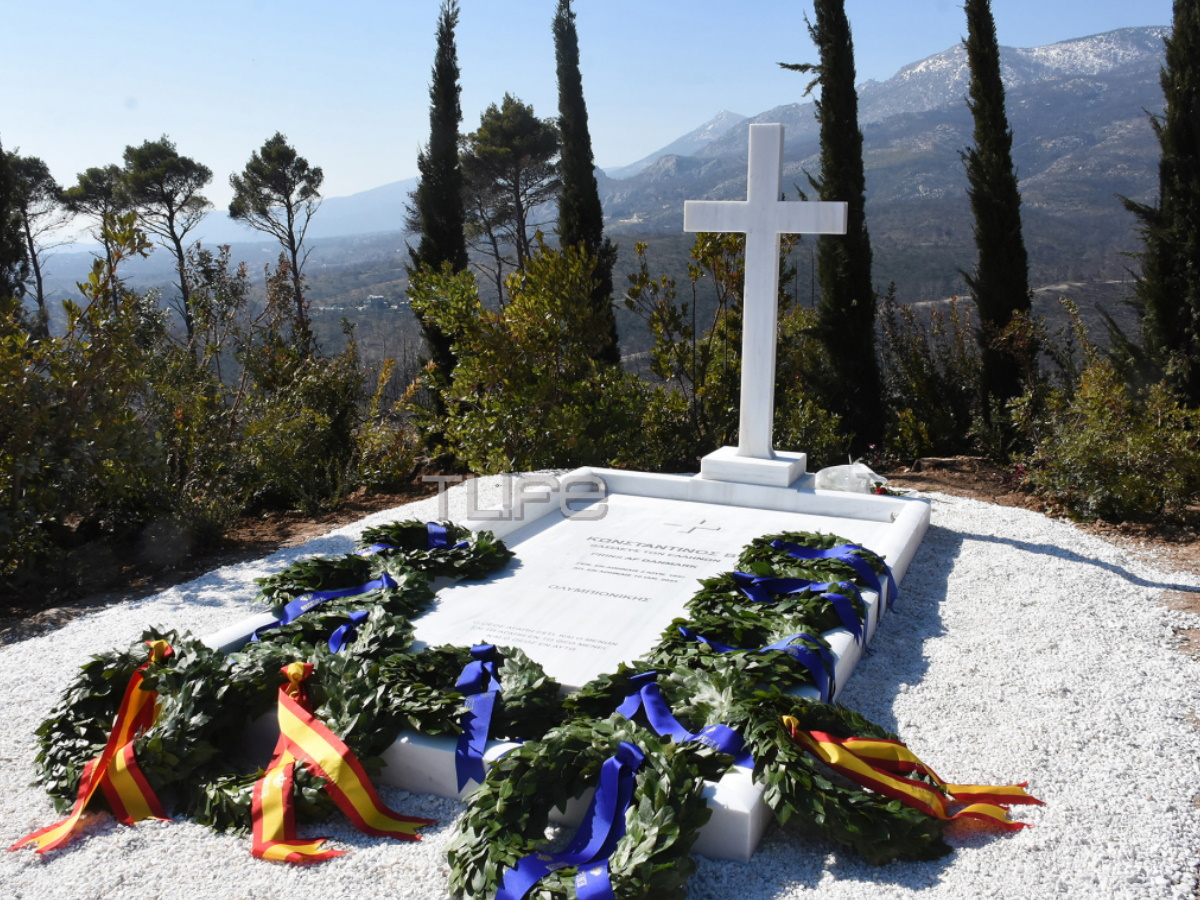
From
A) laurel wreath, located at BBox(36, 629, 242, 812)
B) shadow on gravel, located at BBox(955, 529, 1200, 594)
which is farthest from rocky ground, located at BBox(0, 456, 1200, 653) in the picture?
laurel wreath, located at BBox(36, 629, 242, 812)

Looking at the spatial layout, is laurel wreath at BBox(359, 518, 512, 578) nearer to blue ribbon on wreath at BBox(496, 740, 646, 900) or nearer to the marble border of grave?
the marble border of grave

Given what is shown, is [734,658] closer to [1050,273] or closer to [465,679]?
[465,679]

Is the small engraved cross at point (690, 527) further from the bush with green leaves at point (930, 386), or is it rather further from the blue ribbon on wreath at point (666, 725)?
the bush with green leaves at point (930, 386)

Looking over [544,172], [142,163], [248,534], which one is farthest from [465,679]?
[142,163]

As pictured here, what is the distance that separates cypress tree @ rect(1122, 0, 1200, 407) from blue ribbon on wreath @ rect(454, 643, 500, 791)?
22.8 ft

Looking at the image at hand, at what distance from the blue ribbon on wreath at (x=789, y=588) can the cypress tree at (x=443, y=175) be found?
8.78m

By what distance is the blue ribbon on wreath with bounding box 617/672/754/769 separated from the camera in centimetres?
273

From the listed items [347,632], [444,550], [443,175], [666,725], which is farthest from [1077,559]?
[443,175]

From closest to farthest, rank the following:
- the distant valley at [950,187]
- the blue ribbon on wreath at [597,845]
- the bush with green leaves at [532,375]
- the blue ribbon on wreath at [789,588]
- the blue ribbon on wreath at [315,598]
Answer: the blue ribbon on wreath at [597,845] → the blue ribbon on wreath at [789,588] → the blue ribbon on wreath at [315,598] → the bush with green leaves at [532,375] → the distant valley at [950,187]

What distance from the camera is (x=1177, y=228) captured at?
7566mm

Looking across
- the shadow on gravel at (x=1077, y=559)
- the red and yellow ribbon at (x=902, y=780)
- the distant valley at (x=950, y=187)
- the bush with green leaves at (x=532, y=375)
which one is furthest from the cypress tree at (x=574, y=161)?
the red and yellow ribbon at (x=902, y=780)

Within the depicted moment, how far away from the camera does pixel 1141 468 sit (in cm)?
599

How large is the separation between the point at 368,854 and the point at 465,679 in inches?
29.6

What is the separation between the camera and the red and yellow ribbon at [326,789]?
8.29ft
